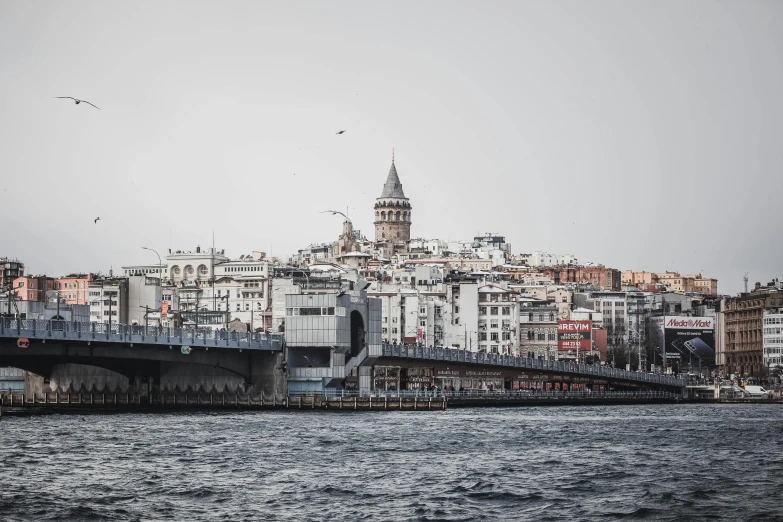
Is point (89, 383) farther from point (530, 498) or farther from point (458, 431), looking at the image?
point (530, 498)

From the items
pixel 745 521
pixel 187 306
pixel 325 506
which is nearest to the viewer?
pixel 745 521

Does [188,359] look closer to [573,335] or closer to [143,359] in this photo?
[143,359]

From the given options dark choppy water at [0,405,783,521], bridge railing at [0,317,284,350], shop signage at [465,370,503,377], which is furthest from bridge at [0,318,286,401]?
shop signage at [465,370,503,377]

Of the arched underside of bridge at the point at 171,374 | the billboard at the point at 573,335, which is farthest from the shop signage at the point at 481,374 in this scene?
the billboard at the point at 573,335

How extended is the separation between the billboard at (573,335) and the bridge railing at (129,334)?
8043cm

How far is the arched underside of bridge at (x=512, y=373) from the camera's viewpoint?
430 ft

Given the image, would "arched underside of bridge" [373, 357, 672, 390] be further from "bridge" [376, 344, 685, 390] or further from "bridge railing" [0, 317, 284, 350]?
"bridge railing" [0, 317, 284, 350]

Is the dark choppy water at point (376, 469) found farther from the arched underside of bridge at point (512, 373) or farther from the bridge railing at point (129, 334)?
the arched underside of bridge at point (512, 373)

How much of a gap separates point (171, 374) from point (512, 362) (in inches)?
1589

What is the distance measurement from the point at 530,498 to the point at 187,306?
142324 millimetres

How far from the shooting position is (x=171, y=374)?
116 metres

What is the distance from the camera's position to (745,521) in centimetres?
4925

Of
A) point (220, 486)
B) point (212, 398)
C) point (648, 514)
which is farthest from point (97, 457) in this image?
point (212, 398)

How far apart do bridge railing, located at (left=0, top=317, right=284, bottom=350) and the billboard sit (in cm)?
8043
